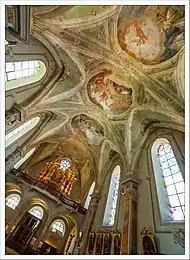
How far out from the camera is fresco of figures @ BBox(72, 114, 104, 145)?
15820 mm

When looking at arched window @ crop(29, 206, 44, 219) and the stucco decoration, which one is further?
arched window @ crop(29, 206, 44, 219)

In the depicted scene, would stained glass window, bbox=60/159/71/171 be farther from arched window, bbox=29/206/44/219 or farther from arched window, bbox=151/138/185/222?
arched window, bbox=151/138/185/222

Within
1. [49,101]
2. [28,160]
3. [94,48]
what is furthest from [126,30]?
[28,160]

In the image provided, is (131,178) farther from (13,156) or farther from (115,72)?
(13,156)

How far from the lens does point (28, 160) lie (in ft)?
62.5

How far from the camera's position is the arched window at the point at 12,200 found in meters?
15.7

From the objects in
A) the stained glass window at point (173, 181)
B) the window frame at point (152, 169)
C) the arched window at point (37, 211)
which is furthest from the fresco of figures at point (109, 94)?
the arched window at point (37, 211)

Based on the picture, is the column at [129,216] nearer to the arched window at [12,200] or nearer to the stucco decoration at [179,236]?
the stucco decoration at [179,236]

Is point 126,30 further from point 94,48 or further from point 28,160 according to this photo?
point 28,160

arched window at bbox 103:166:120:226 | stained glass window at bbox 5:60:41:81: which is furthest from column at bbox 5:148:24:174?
arched window at bbox 103:166:120:226

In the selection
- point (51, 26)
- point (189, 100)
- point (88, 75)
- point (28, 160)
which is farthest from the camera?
point (28, 160)

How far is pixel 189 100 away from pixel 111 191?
35.4ft

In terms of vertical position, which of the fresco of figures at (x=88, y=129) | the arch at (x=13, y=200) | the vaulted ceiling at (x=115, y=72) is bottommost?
the arch at (x=13, y=200)

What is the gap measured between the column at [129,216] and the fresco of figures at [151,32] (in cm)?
656
